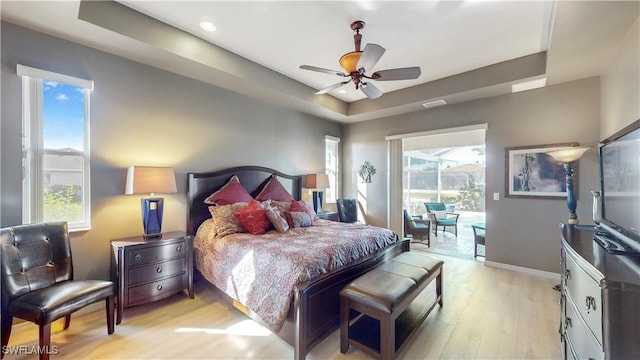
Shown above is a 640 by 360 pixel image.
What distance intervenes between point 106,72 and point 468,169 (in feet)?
27.7

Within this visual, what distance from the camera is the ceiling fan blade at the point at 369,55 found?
2184 millimetres

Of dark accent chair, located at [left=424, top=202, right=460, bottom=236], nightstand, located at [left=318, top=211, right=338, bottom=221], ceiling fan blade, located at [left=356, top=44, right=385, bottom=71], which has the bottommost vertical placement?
dark accent chair, located at [left=424, top=202, right=460, bottom=236]

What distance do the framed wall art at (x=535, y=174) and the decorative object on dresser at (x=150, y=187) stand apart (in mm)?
4859

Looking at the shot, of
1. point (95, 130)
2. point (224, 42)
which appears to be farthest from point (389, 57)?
point (95, 130)

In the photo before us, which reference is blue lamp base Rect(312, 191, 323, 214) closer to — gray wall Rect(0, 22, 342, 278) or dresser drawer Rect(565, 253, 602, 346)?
gray wall Rect(0, 22, 342, 278)

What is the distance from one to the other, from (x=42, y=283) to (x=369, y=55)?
3.46m

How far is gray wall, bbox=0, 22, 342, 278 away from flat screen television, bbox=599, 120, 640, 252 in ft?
13.5

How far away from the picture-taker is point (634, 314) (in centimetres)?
101

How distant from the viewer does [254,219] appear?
3.20 m

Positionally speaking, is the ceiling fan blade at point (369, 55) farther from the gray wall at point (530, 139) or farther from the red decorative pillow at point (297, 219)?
the gray wall at point (530, 139)

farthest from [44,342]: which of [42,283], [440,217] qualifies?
[440,217]

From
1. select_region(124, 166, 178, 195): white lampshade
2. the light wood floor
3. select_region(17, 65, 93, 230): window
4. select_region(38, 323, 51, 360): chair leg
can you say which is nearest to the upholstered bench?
the light wood floor

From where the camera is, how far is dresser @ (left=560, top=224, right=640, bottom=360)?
40.3 inches

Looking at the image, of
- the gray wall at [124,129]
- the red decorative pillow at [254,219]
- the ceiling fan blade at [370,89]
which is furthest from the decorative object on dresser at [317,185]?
the ceiling fan blade at [370,89]
